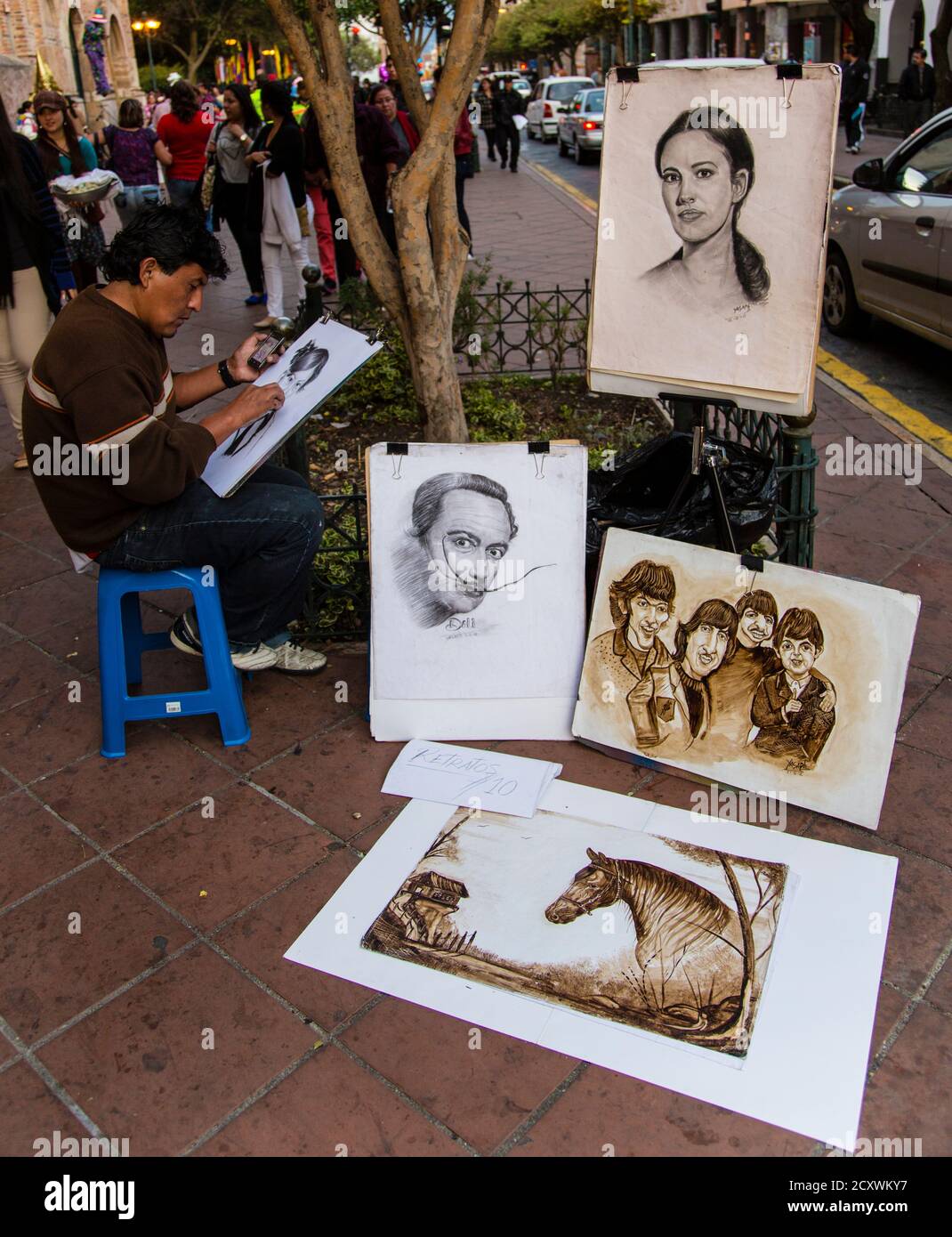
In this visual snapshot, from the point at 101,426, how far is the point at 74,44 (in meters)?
41.3

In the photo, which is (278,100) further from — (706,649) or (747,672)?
(747,672)

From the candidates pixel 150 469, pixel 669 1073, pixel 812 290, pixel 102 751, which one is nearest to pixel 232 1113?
pixel 669 1073

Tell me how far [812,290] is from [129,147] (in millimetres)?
8907

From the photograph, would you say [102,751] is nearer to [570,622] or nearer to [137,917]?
[137,917]

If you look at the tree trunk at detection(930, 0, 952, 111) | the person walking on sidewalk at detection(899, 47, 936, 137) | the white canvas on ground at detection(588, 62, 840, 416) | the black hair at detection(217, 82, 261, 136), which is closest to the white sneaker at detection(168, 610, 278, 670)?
the white canvas on ground at detection(588, 62, 840, 416)

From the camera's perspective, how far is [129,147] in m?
9.80

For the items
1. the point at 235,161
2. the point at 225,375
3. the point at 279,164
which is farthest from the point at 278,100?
the point at 225,375

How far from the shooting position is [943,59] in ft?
34.4

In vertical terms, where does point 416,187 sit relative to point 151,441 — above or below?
above

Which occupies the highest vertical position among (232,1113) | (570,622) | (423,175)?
(423,175)

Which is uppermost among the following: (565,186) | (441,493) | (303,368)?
(303,368)

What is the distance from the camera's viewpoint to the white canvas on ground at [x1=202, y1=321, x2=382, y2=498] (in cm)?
294

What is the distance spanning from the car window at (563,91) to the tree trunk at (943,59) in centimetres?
1630

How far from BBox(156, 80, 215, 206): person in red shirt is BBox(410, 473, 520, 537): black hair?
712 cm
